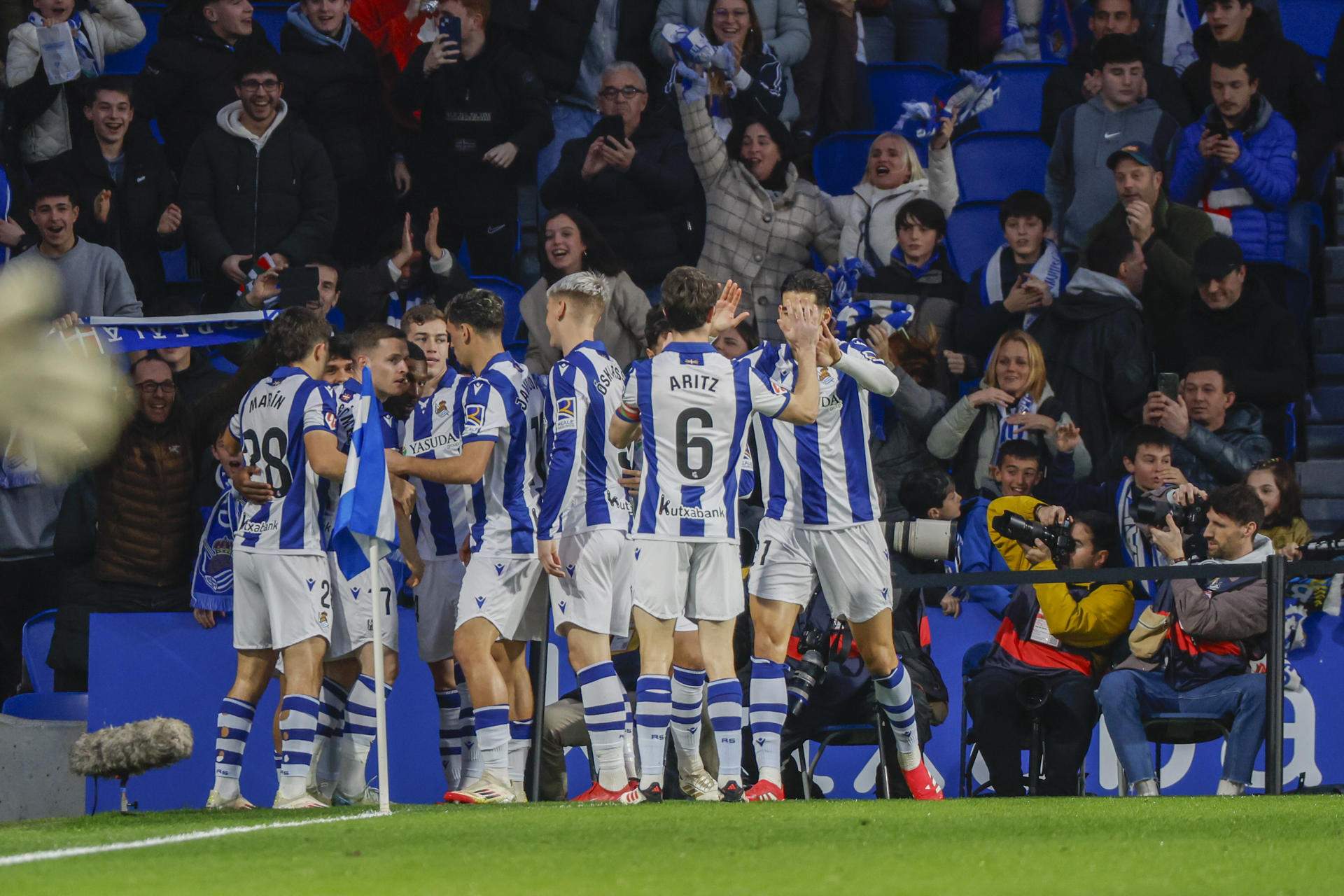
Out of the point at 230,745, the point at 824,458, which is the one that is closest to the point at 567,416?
the point at 824,458

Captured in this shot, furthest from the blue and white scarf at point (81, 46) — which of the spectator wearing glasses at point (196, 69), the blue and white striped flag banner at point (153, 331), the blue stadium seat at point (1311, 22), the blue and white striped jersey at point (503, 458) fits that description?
the blue stadium seat at point (1311, 22)

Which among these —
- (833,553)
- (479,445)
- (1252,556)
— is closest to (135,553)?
(479,445)

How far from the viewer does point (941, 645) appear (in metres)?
10.3

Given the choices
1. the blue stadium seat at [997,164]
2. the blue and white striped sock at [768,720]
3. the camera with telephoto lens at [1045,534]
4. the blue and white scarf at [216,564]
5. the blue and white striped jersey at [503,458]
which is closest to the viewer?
the blue and white striped sock at [768,720]

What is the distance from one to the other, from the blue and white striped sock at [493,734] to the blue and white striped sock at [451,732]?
105cm

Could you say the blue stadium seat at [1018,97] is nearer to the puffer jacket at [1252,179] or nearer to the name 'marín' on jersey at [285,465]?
the puffer jacket at [1252,179]

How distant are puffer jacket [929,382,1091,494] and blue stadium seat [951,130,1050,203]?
8.36ft

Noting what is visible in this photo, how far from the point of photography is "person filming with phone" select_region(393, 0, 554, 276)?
13.1 metres

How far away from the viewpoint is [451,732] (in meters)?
9.45

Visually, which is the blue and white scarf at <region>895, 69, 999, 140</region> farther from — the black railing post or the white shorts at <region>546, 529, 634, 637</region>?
the white shorts at <region>546, 529, 634, 637</region>

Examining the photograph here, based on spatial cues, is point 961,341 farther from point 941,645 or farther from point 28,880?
point 28,880

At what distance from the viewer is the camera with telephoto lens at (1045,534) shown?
32.2ft

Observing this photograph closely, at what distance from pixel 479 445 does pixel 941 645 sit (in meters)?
3.11

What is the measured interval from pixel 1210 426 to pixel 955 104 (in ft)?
10.3
